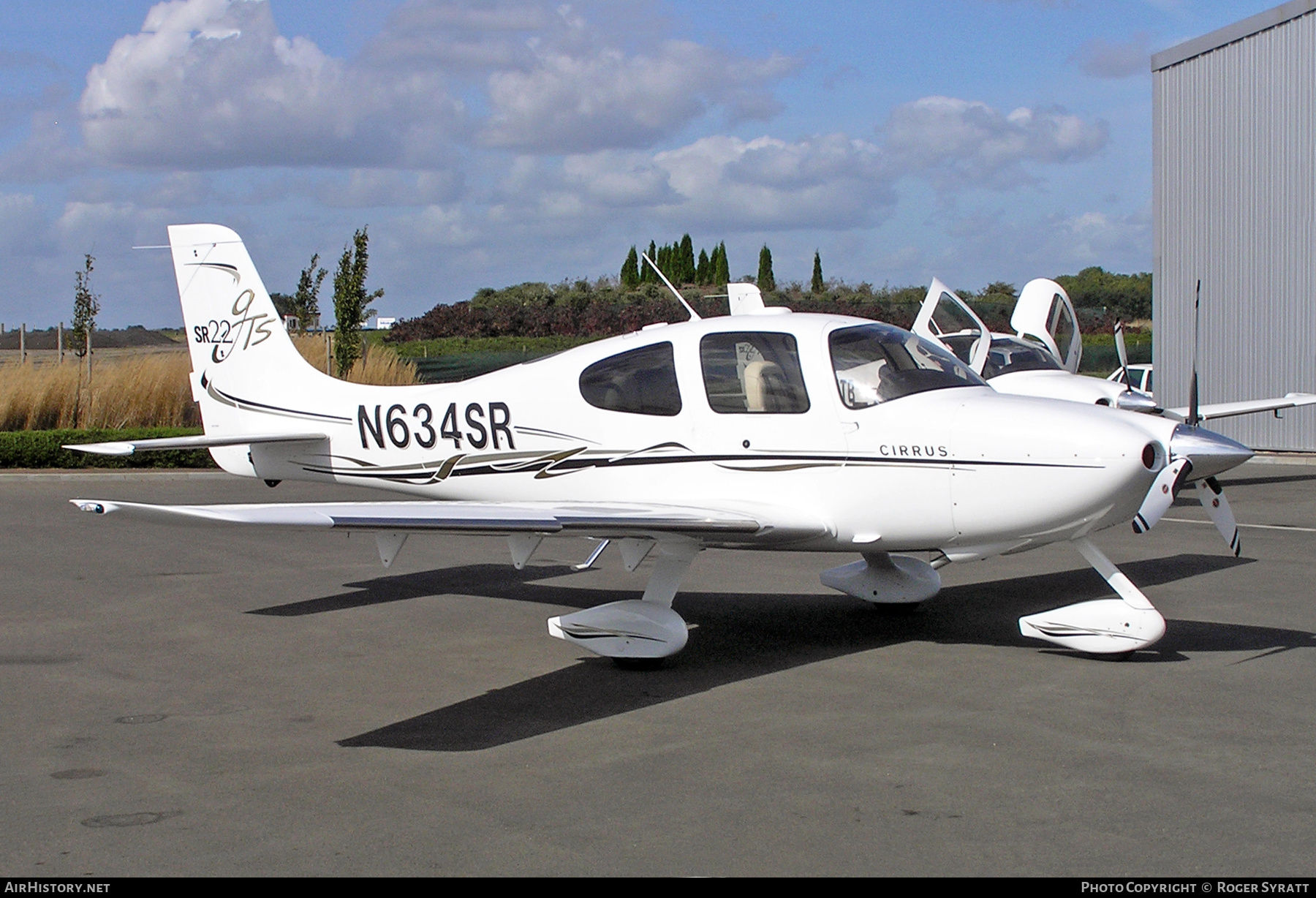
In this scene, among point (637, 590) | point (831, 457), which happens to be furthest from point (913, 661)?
point (637, 590)

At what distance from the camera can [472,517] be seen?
6785 millimetres

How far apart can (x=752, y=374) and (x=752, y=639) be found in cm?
176

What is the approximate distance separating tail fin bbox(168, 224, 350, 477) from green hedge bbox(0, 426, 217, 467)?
12.1 meters

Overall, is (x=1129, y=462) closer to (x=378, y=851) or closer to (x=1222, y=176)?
(x=378, y=851)

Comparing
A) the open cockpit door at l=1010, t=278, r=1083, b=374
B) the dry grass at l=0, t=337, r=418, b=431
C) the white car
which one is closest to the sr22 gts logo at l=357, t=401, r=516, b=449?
the open cockpit door at l=1010, t=278, r=1083, b=374

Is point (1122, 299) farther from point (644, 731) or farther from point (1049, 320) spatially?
point (644, 731)

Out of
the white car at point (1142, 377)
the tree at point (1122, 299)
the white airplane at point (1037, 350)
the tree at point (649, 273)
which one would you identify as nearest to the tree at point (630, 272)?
the tree at point (649, 273)

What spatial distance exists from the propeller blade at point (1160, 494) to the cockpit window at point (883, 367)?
1.34 metres

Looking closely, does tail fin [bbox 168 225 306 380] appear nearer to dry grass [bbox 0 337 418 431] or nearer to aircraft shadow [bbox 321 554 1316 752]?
aircraft shadow [bbox 321 554 1316 752]

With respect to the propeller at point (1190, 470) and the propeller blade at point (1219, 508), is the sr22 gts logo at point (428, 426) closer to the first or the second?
the propeller at point (1190, 470)

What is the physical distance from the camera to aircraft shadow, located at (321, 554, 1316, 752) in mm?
6301

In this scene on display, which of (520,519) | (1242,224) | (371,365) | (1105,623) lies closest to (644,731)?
(520,519)

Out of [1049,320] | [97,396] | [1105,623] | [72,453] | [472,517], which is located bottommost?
[1105,623]

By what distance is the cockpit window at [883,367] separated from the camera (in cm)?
759
